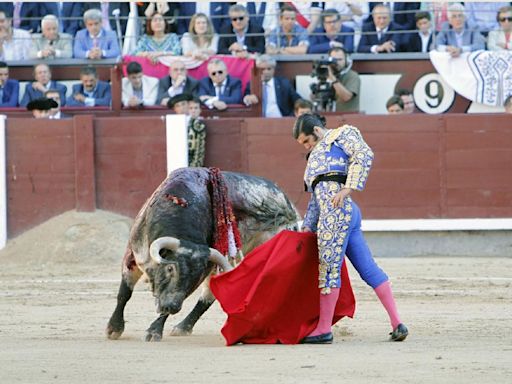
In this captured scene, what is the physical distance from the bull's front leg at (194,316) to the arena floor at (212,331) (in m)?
0.08

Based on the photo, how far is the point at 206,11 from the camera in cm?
1293

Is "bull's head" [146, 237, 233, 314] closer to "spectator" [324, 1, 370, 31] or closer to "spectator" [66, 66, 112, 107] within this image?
"spectator" [66, 66, 112, 107]

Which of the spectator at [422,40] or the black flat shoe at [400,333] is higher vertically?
the spectator at [422,40]

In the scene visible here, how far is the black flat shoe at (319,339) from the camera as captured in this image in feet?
20.8

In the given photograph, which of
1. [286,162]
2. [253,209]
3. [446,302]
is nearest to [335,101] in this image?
[286,162]

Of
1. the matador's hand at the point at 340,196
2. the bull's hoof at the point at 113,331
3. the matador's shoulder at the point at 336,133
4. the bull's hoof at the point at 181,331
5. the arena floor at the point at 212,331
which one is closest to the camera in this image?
the arena floor at the point at 212,331

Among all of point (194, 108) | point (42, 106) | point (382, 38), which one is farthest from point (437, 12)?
point (42, 106)

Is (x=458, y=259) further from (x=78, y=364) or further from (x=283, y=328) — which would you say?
(x=78, y=364)

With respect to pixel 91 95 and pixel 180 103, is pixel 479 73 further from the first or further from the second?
pixel 91 95

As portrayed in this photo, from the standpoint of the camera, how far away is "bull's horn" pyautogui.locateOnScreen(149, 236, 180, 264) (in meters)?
6.43

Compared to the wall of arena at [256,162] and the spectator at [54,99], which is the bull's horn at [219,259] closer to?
the wall of arena at [256,162]

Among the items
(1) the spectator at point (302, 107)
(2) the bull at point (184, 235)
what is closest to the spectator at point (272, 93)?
(1) the spectator at point (302, 107)

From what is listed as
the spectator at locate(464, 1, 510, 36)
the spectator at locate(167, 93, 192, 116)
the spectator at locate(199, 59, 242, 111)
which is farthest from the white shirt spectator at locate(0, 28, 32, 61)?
the spectator at locate(464, 1, 510, 36)

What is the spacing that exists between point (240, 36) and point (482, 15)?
7.43 feet
